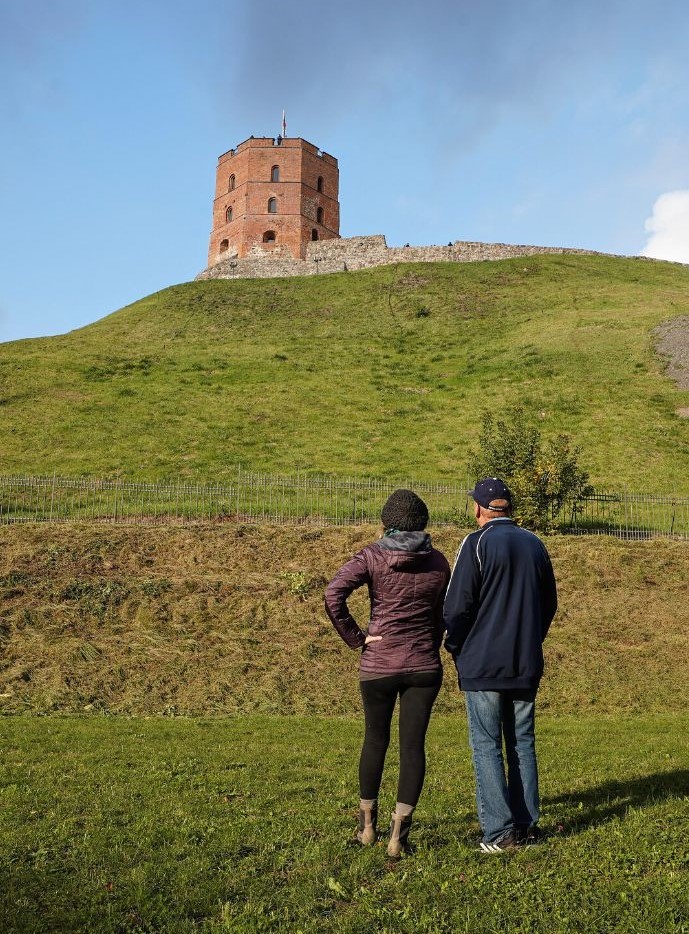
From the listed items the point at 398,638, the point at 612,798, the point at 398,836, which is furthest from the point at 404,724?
the point at 612,798

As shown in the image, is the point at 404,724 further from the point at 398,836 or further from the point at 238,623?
the point at 238,623

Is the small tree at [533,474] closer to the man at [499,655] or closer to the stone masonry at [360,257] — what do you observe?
the man at [499,655]

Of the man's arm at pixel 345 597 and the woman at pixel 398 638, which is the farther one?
the man's arm at pixel 345 597

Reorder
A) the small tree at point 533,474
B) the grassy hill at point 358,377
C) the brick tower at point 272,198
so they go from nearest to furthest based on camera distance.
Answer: the small tree at point 533,474
the grassy hill at point 358,377
the brick tower at point 272,198

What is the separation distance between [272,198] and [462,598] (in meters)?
69.5

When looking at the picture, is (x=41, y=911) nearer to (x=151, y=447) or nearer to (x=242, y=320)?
(x=151, y=447)

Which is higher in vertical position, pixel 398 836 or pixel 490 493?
pixel 490 493

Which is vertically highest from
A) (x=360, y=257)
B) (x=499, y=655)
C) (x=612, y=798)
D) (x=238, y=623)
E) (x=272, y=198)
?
(x=272, y=198)

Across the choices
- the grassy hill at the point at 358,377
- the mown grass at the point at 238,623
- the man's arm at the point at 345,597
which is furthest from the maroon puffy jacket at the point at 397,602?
the grassy hill at the point at 358,377

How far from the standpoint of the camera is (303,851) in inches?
213

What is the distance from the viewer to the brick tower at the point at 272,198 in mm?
70062

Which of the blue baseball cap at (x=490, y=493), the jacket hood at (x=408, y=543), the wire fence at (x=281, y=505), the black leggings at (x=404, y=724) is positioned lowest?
the black leggings at (x=404, y=724)

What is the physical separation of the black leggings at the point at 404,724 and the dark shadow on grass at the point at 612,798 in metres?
1.31

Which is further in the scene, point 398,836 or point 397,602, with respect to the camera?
point 397,602
